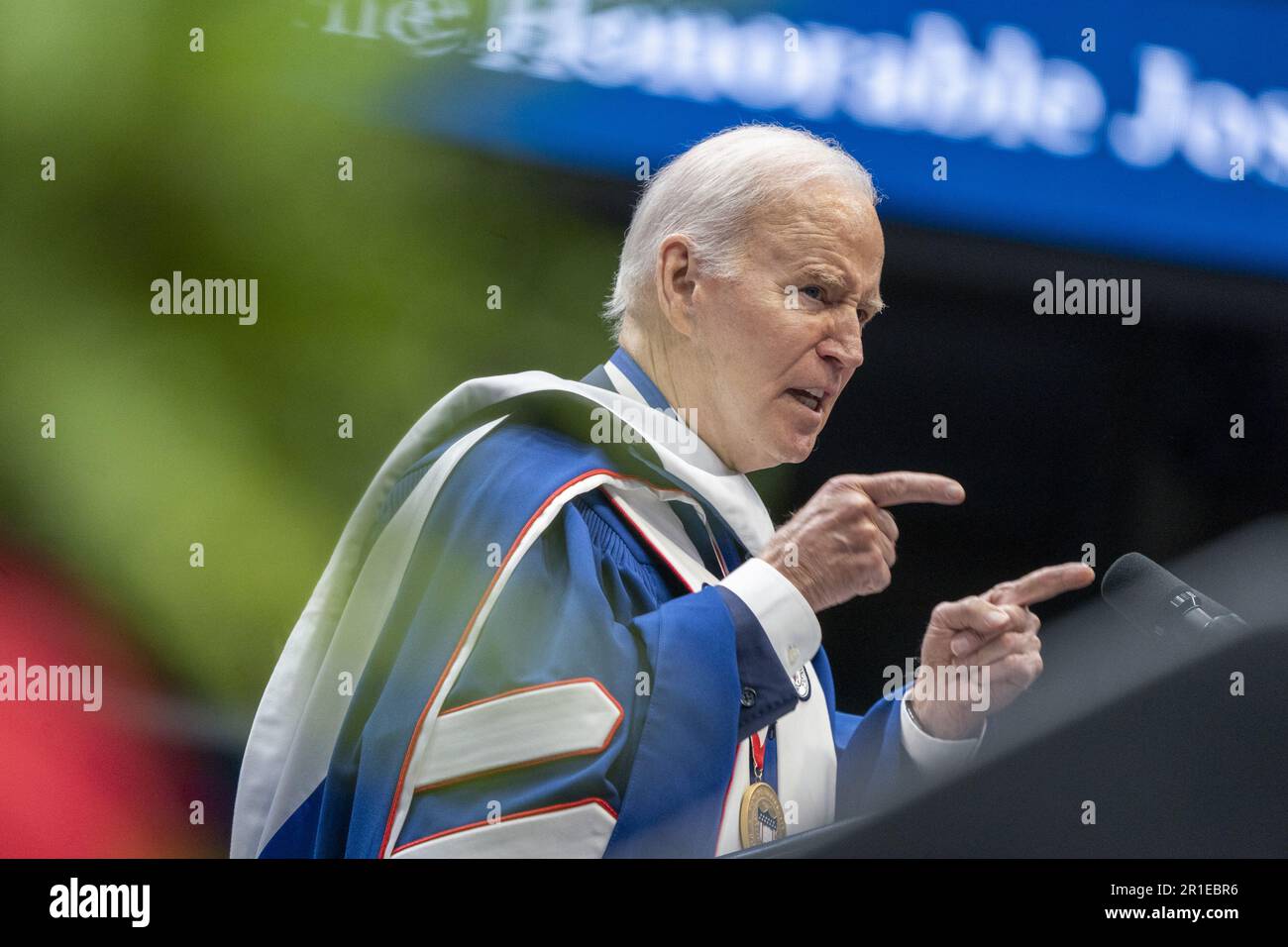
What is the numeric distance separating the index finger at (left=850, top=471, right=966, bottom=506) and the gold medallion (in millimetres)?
479

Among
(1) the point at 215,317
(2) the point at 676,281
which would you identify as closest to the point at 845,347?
(2) the point at 676,281

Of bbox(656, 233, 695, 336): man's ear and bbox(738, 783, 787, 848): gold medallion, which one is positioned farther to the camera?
bbox(656, 233, 695, 336): man's ear

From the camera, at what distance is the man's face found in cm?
237

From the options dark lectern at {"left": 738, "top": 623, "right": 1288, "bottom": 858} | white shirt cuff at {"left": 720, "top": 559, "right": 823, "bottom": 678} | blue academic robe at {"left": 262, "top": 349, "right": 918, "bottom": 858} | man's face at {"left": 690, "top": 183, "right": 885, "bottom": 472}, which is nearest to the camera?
dark lectern at {"left": 738, "top": 623, "right": 1288, "bottom": 858}

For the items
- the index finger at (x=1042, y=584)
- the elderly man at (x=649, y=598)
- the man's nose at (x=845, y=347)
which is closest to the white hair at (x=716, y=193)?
the elderly man at (x=649, y=598)

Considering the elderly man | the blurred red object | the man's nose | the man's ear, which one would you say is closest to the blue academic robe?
the elderly man

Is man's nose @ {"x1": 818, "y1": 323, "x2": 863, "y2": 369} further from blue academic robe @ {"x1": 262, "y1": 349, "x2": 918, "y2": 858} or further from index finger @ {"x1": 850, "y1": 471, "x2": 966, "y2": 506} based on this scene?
blue academic robe @ {"x1": 262, "y1": 349, "x2": 918, "y2": 858}

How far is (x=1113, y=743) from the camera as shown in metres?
1.16

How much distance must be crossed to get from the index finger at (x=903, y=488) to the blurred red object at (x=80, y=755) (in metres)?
1.08

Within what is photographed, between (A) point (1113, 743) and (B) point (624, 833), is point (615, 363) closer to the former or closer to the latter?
(B) point (624, 833)

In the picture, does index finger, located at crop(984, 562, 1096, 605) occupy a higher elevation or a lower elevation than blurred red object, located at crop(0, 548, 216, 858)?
higher

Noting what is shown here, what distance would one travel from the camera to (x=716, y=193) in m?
2.39

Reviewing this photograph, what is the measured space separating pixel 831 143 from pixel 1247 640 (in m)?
1.51

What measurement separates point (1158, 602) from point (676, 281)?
3.05 feet
